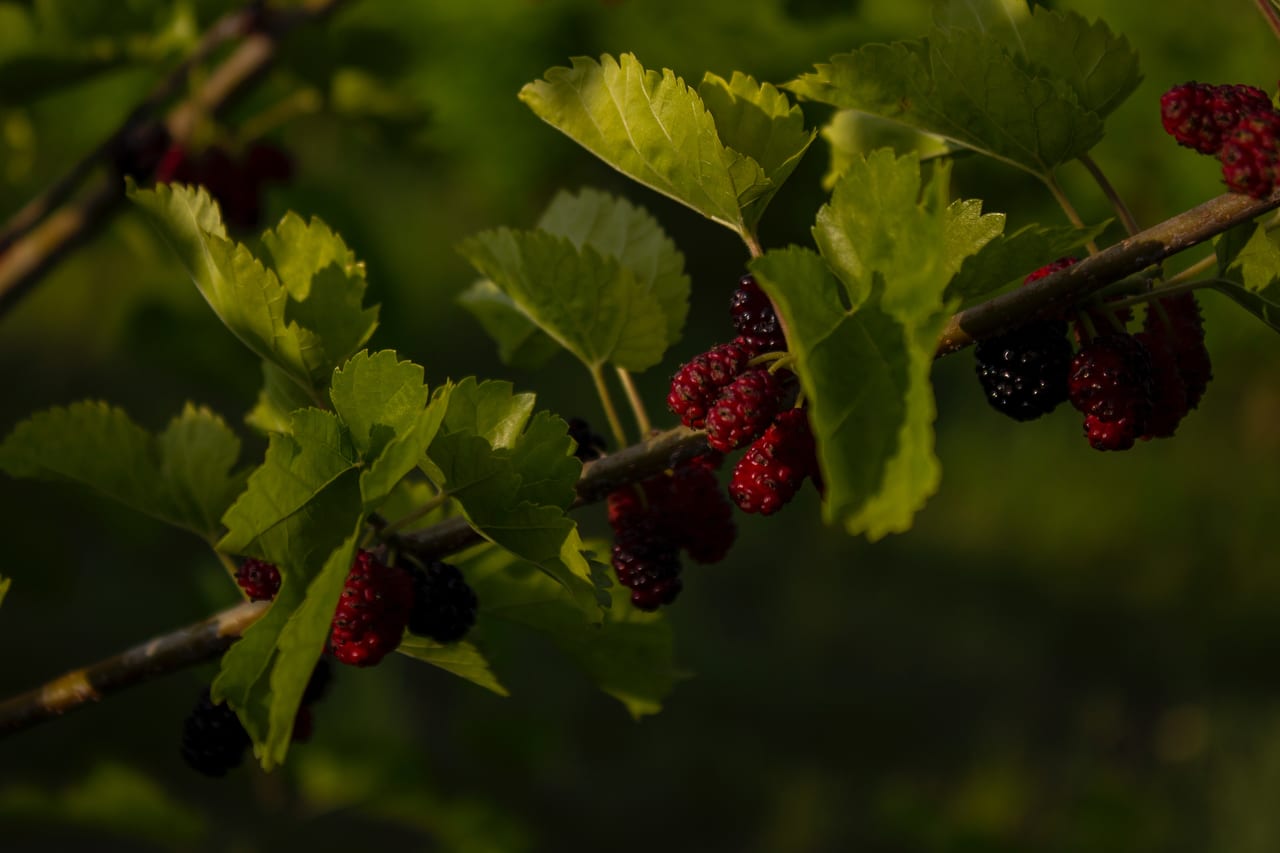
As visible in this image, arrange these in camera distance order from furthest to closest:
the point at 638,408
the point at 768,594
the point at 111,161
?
the point at 768,594
the point at 111,161
the point at 638,408

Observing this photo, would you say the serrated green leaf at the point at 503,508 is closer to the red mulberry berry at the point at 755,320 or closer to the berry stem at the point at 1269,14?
the red mulberry berry at the point at 755,320

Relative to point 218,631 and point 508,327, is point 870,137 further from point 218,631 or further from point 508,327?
point 218,631

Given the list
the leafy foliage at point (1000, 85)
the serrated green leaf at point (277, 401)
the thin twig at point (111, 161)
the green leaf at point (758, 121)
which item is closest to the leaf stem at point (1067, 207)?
the leafy foliage at point (1000, 85)

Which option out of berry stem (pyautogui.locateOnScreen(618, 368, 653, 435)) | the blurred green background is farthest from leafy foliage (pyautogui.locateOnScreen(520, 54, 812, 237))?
the blurred green background

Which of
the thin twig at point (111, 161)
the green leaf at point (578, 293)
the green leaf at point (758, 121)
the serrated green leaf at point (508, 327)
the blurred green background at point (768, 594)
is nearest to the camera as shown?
the green leaf at point (758, 121)

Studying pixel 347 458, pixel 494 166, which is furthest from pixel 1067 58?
pixel 494 166

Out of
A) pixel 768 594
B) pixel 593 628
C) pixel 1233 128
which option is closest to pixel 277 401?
pixel 593 628

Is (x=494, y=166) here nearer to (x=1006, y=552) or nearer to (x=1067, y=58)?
(x=1006, y=552)
